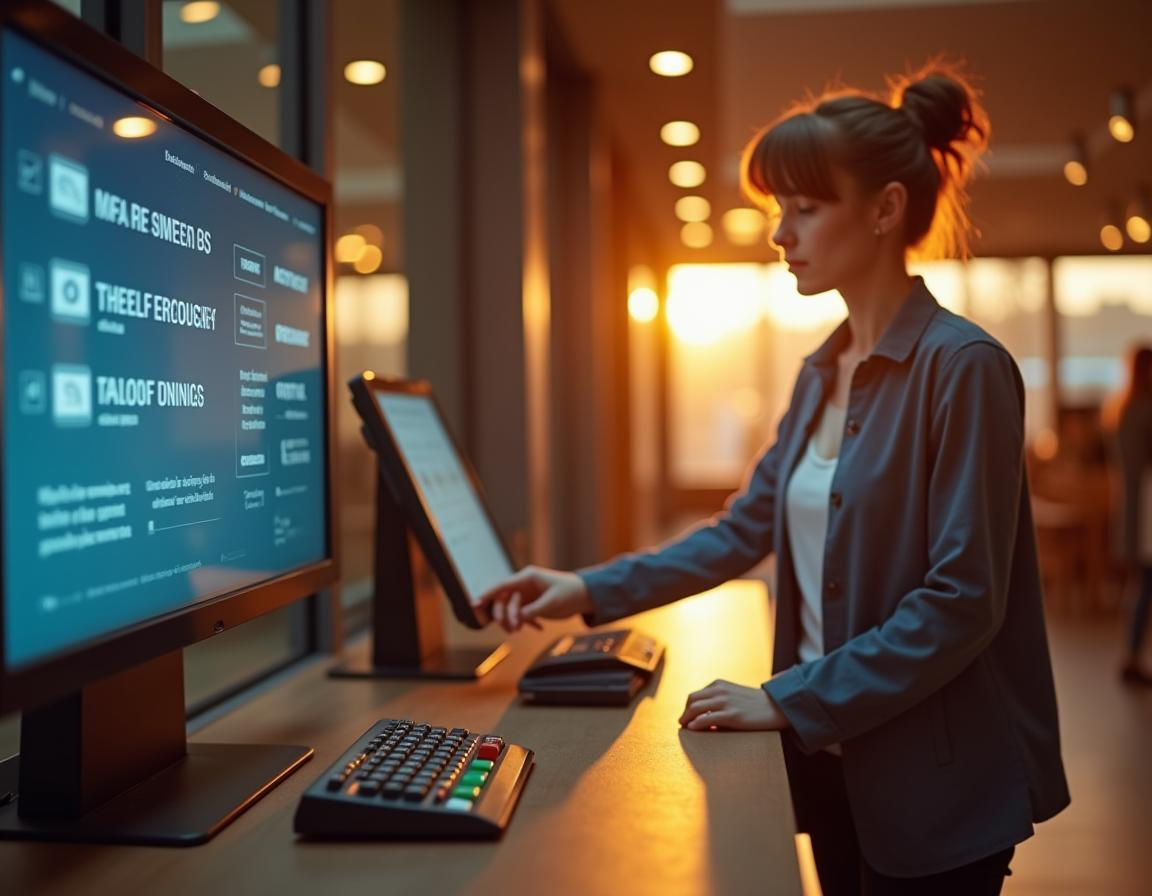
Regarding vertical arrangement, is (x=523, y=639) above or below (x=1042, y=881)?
above

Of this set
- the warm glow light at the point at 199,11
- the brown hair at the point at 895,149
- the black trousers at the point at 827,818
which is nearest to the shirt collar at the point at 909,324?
the brown hair at the point at 895,149

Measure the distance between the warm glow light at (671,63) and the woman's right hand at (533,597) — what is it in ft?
11.4

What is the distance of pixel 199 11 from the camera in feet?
5.82

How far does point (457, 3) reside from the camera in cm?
316

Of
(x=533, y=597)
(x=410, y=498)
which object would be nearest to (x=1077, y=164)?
(x=533, y=597)

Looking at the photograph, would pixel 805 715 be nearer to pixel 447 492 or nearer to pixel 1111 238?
pixel 447 492

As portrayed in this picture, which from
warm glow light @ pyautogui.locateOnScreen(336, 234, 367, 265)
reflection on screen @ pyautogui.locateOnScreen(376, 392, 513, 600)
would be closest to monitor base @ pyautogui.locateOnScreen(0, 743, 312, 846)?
reflection on screen @ pyautogui.locateOnScreen(376, 392, 513, 600)

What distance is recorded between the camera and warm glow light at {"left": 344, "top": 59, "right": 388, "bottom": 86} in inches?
114

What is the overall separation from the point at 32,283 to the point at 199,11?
1179mm

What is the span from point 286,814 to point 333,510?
48cm

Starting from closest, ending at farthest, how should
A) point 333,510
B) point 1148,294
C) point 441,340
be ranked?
point 333,510 → point 441,340 → point 1148,294

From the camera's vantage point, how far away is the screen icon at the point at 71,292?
81 cm

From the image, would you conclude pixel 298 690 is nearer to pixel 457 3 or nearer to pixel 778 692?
pixel 778 692

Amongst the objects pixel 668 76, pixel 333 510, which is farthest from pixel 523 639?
pixel 668 76
